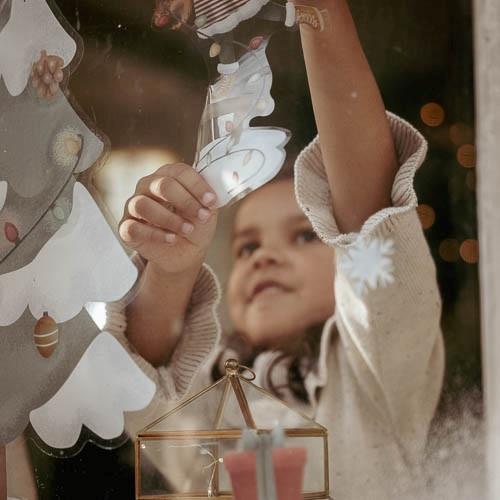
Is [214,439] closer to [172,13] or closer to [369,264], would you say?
[369,264]

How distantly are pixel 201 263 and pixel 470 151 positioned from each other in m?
0.36

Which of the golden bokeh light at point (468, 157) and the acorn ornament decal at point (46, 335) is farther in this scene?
the acorn ornament decal at point (46, 335)

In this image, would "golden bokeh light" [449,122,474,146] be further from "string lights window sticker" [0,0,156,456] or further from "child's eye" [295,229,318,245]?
"string lights window sticker" [0,0,156,456]

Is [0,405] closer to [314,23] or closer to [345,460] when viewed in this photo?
[345,460]

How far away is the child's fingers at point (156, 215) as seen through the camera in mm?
1113

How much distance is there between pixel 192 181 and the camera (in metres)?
1.12

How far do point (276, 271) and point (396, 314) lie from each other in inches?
6.1

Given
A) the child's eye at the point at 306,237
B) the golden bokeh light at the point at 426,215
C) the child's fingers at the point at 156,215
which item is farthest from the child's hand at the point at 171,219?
the golden bokeh light at the point at 426,215

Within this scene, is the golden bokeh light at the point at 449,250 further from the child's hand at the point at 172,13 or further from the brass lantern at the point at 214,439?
the child's hand at the point at 172,13

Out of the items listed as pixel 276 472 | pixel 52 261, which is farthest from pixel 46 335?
pixel 276 472

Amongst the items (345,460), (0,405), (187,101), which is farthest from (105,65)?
(345,460)

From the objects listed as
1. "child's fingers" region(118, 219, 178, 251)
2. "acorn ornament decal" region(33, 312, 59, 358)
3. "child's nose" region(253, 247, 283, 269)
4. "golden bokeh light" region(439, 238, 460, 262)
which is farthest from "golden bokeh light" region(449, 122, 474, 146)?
"acorn ornament decal" region(33, 312, 59, 358)

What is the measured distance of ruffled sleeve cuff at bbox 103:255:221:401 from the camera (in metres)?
1.09

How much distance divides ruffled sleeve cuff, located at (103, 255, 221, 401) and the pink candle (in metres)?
0.22
